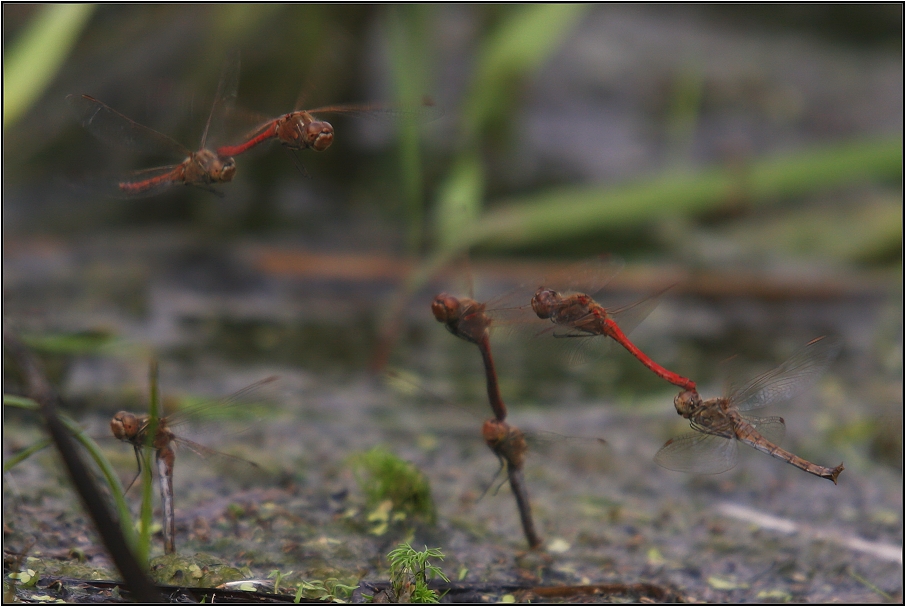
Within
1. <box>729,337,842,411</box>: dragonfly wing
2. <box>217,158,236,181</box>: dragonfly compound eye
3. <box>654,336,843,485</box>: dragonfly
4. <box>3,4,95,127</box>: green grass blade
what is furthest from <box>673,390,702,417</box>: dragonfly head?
<box>3,4,95,127</box>: green grass blade

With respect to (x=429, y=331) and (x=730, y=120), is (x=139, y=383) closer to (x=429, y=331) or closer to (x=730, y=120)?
(x=429, y=331)

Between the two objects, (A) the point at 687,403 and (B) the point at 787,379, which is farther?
(B) the point at 787,379

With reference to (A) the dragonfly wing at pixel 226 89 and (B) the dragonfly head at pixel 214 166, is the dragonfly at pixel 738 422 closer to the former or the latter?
(B) the dragonfly head at pixel 214 166

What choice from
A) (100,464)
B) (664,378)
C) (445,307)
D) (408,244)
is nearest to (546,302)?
(445,307)

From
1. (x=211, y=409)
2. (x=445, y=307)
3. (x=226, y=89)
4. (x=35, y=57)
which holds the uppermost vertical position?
(x=35, y=57)

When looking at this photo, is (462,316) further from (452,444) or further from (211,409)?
(452,444)

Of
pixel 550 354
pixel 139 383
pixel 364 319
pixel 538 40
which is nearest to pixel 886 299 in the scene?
pixel 550 354
